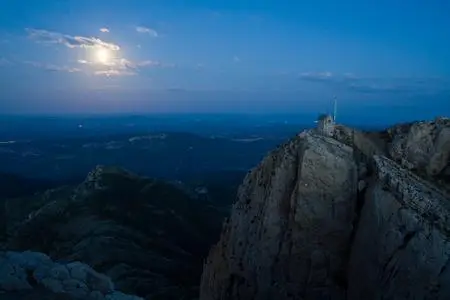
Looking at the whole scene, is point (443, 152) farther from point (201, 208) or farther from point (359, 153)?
point (201, 208)

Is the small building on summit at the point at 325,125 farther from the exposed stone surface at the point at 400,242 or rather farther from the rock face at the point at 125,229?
the rock face at the point at 125,229

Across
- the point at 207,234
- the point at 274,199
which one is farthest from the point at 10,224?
the point at 274,199

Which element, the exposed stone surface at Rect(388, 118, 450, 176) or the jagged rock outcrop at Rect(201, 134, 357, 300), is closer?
the jagged rock outcrop at Rect(201, 134, 357, 300)

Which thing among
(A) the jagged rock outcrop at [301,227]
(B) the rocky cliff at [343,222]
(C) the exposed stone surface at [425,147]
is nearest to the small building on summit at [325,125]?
(B) the rocky cliff at [343,222]

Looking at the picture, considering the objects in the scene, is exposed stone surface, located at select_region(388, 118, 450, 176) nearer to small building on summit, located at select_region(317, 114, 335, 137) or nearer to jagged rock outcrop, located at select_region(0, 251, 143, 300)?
small building on summit, located at select_region(317, 114, 335, 137)

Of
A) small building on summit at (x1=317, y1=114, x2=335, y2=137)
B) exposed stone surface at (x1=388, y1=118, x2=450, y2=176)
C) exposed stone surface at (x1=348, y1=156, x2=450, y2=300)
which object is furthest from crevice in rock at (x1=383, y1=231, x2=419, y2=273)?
small building on summit at (x1=317, y1=114, x2=335, y2=137)
